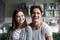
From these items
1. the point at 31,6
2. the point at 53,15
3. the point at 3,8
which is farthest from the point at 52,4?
the point at 3,8

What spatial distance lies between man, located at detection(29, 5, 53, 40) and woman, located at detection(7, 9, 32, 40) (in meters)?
0.06

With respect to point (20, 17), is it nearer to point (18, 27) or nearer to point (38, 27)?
point (18, 27)

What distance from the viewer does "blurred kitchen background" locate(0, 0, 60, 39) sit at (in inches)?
43.6

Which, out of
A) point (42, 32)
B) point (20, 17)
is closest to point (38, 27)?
point (42, 32)

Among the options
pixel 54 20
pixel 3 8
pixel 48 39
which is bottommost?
pixel 48 39

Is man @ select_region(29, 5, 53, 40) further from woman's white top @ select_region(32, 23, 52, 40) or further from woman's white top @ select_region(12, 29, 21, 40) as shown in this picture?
woman's white top @ select_region(12, 29, 21, 40)

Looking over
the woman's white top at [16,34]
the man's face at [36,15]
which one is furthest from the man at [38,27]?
the woman's white top at [16,34]

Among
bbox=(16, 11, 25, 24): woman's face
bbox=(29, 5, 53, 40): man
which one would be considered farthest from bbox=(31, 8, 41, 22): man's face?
bbox=(16, 11, 25, 24): woman's face

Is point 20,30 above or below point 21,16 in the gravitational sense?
below

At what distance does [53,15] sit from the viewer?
1121mm

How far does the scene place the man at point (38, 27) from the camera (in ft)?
3.43

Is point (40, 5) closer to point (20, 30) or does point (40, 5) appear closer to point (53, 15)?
point (53, 15)

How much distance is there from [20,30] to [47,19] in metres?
0.29

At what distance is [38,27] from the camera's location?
1.06 metres
